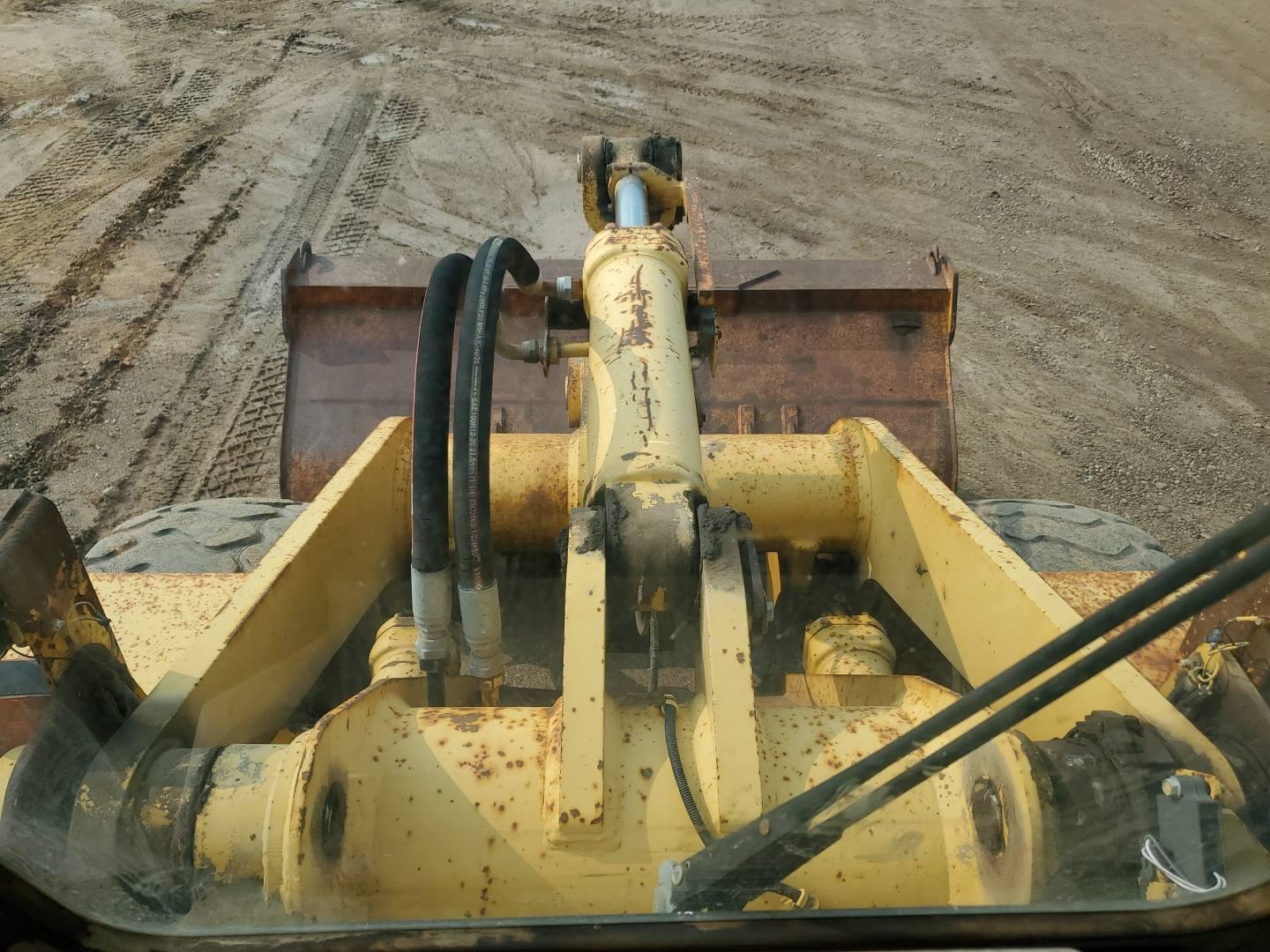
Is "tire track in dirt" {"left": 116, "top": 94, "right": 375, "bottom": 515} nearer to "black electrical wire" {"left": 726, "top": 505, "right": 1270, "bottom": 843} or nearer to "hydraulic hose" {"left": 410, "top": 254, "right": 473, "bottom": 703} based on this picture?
"hydraulic hose" {"left": 410, "top": 254, "right": 473, "bottom": 703}

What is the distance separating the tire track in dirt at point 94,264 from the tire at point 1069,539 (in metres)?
4.83

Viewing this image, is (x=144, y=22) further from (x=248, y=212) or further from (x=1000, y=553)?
(x=1000, y=553)

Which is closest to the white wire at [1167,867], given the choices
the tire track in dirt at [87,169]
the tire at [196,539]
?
the tire at [196,539]

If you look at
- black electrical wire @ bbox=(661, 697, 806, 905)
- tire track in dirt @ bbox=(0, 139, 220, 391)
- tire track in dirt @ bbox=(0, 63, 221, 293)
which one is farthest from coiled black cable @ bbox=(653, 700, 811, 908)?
tire track in dirt @ bbox=(0, 63, 221, 293)

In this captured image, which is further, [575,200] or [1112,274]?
[575,200]

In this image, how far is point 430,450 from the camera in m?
1.55

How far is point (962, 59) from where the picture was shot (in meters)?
8.20

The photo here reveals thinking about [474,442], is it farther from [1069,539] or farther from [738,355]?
[738,355]

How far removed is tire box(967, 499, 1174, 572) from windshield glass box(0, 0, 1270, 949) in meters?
0.02

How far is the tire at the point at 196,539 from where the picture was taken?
2.77 meters

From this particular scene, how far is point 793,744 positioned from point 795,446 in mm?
1333

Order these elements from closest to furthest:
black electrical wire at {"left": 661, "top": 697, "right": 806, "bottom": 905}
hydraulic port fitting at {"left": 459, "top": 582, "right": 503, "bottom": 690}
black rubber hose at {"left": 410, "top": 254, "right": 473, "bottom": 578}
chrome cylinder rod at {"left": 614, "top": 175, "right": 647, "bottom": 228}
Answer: black electrical wire at {"left": 661, "top": 697, "right": 806, "bottom": 905}, black rubber hose at {"left": 410, "top": 254, "right": 473, "bottom": 578}, hydraulic port fitting at {"left": 459, "top": 582, "right": 503, "bottom": 690}, chrome cylinder rod at {"left": 614, "top": 175, "right": 647, "bottom": 228}

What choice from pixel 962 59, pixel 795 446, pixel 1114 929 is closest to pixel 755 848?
pixel 1114 929

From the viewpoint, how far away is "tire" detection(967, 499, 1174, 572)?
9.32 feet
